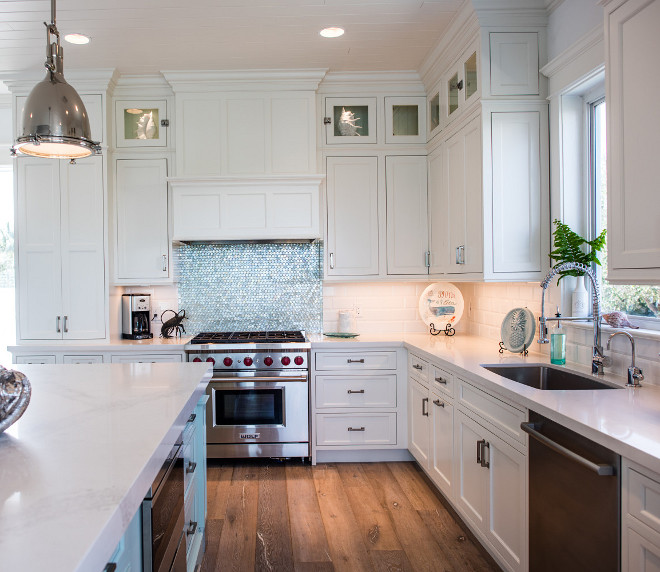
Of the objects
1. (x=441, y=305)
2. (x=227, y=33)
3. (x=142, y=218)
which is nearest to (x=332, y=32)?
(x=227, y=33)

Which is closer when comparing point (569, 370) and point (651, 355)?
point (651, 355)

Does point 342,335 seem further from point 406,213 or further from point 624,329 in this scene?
point 624,329

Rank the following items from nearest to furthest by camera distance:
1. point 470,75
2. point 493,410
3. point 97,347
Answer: point 493,410 → point 470,75 → point 97,347

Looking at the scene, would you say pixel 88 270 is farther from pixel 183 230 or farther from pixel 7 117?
pixel 7 117

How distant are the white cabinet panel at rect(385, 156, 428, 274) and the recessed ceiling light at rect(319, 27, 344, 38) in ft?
3.38

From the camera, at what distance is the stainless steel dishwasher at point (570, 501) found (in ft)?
4.74

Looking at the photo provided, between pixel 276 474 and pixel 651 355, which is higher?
pixel 651 355

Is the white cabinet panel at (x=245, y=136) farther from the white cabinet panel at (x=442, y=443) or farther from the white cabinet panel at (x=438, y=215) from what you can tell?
the white cabinet panel at (x=442, y=443)

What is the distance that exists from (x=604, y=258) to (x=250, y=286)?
2.58 metres

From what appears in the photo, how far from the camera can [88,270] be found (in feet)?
12.3

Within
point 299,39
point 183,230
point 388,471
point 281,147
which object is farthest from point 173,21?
point 388,471

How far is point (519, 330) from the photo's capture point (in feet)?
9.18

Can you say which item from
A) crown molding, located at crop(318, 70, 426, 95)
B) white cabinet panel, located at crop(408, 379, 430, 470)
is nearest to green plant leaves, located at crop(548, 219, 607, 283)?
white cabinet panel, located at crop(408, 379, 430, 470)

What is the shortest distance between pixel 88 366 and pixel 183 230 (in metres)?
1.56
